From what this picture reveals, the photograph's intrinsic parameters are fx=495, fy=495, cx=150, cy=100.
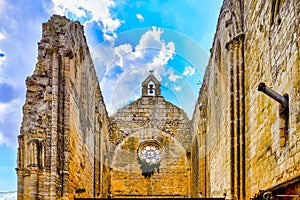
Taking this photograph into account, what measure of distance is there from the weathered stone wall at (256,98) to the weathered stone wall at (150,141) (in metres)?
10.6

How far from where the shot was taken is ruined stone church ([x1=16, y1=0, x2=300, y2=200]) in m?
7.89

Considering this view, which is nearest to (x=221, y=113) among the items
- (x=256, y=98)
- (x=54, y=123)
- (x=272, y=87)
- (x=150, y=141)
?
(x=256, y=98)

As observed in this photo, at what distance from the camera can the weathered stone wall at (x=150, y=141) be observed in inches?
1057

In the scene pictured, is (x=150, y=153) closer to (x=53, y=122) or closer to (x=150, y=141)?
(x=150, y=141)

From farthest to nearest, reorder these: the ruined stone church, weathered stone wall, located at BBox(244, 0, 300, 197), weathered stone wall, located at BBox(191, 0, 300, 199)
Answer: the ruined stone church, weathered stone wall, located at BBox(191, 0, 300, 199), weathered stone wall, located at BBox(244, 0, 300, 197)

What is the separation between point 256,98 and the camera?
1030 cm

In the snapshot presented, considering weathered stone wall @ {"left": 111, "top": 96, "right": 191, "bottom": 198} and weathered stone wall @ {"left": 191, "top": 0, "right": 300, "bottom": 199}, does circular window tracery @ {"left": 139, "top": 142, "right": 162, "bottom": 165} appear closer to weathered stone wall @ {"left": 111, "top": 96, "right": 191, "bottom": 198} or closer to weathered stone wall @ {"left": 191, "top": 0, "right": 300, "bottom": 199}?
weathered stone wall @ {"left": 111, "top": 96, "right": 191, "bottom": 198}

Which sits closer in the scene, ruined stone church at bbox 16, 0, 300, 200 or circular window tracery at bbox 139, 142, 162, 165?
ruined stone church at bbox 16, 0, 300, 200

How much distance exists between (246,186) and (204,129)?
9.27 meters

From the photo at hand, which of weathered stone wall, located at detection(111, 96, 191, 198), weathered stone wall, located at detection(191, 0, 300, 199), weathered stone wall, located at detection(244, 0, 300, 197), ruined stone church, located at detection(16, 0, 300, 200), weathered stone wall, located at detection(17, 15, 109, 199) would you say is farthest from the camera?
weathered stone wall, located at detection(111, 96, 191, 198)

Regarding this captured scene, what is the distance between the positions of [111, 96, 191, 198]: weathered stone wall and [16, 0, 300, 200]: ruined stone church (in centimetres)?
351

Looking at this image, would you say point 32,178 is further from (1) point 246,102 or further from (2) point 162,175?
(2) point 162,175

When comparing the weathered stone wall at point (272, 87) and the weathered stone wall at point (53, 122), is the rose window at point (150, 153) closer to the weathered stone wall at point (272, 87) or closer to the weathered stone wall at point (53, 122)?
the weathered stone wall at point (53, 122)

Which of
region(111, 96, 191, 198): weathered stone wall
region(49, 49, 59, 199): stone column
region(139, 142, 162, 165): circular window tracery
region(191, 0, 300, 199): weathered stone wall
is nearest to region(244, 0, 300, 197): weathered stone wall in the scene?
region(191, 0, 300, 199): weathered stone wall
